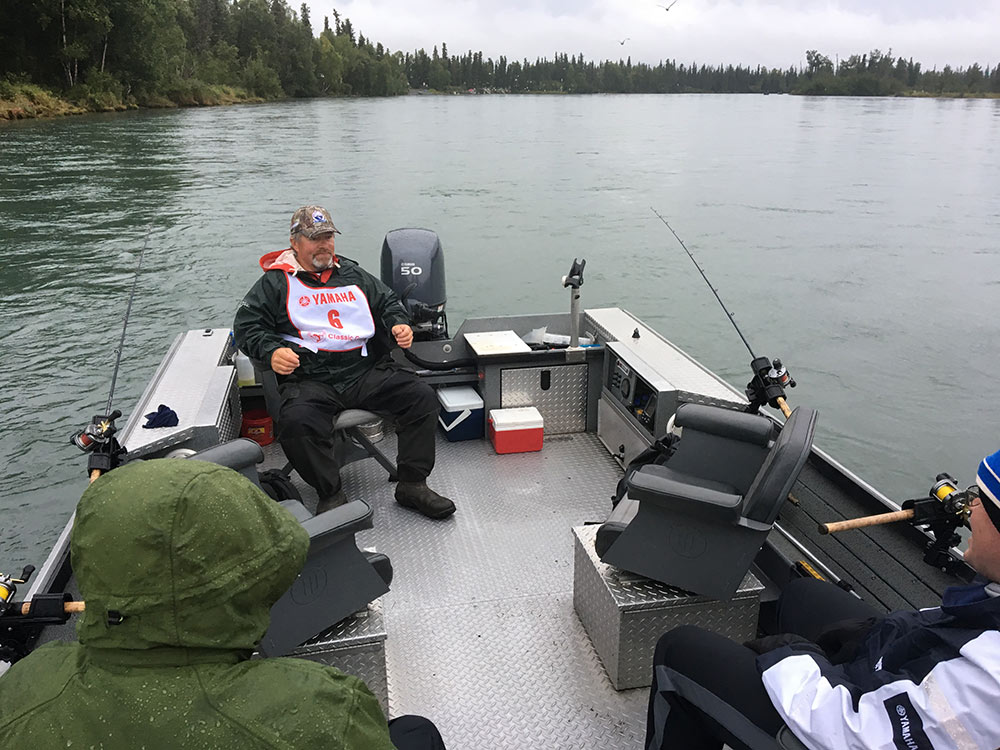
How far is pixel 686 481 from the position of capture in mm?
2281

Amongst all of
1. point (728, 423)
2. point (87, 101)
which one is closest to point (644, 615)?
point (728, 423)

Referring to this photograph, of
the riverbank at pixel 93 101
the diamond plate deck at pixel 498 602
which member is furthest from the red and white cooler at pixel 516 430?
the riverbank at pixel 93 101

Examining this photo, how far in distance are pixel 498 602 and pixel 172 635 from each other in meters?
1.69

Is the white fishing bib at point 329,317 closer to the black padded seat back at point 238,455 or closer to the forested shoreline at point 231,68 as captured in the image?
the black padded seat back at point 238,455

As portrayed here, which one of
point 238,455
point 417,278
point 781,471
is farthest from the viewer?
point 417,278

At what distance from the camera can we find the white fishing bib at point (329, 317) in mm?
2973

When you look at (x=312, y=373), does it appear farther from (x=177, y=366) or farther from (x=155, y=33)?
(x=155, y=33)

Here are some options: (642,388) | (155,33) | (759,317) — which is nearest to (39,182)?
(759,317)

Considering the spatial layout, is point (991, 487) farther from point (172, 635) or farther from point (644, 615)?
point (172, 635)

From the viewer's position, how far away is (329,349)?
298 cm

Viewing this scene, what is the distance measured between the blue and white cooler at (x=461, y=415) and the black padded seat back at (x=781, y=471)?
1.76 m

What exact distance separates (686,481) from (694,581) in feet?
1.26

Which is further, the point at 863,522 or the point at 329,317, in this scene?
the point at 329,317

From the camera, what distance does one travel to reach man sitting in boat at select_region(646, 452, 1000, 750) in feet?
3.48
